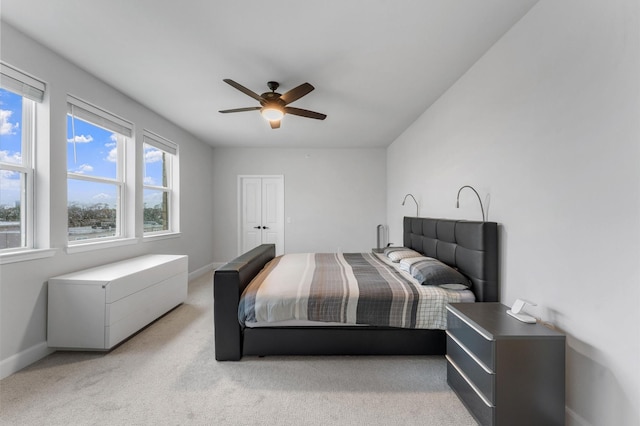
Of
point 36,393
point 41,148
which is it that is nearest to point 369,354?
point 36,393

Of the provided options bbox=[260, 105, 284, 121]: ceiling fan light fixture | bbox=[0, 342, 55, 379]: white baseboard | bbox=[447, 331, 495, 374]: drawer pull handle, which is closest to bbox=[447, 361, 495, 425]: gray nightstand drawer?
bbox=[447, 331, 495, 374]: drawer pull handle

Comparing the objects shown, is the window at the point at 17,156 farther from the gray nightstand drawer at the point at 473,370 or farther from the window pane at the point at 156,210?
the gray nightstand drawer at the point at 473,370

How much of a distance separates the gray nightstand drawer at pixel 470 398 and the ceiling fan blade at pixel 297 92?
245 cm

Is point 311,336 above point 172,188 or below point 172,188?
below

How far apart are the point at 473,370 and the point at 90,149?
153 inches

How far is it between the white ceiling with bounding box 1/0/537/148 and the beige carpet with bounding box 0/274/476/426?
8.29 feet

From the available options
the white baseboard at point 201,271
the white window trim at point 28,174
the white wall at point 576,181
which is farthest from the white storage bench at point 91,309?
the white wall at point 576,181

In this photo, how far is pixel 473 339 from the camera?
1.54 m

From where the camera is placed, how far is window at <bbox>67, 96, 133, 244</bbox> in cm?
257

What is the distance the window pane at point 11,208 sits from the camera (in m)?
2.02

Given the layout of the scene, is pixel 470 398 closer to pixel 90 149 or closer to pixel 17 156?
pixel 17 156

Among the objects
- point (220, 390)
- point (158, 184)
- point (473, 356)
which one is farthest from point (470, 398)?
point (158, 184)

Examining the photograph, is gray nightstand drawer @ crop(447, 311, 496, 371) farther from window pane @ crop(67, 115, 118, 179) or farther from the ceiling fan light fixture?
window pane @ crop(67, 115, 118, 179)

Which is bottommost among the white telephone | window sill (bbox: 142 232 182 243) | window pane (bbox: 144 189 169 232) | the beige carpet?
the beige carpet
